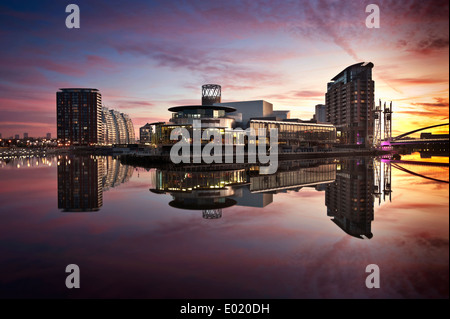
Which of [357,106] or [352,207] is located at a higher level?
[357,106]

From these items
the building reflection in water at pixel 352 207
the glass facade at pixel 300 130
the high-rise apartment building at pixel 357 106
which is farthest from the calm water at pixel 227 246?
the high-rise apartment building at pixel 357 106

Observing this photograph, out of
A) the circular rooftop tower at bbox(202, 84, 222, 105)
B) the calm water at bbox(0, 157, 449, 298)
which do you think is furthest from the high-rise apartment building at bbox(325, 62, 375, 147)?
the calm water at bbox(0, 157, 449, 298)

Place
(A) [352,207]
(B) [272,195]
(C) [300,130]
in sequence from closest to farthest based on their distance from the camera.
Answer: (A) [352,207], (B) [272,195], (C) [300,130]

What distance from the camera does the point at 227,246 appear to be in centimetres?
1224

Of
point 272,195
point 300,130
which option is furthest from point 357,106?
point 272,195

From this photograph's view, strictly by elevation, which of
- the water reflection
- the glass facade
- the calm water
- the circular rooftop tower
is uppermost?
the circular rooftop tower

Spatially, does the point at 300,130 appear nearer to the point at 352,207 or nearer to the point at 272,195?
the point at 272,195

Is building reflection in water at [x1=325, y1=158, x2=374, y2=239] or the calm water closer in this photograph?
the calm water

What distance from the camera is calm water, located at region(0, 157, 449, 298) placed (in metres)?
8.66

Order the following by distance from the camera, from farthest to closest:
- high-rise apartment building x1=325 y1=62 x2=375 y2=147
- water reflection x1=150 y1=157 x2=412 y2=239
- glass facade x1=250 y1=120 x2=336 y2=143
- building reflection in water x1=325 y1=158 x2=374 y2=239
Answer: high-rise apartment building x1=325 y1=62 x2=375 y2=147
glass facade x1=250 y1=120 x2=336 y2=143
water reflection x1=150 y1=157 x2=412 y2=239
building reflection in water x1=325 y1=158 x2=374 y2=239

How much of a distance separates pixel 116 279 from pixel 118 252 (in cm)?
256

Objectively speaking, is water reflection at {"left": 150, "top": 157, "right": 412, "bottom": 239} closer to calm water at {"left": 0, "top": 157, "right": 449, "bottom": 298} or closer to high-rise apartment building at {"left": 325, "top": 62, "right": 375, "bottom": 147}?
calm water at {"left": 0, "top": 157, "right": 449, "bottom": 298}
